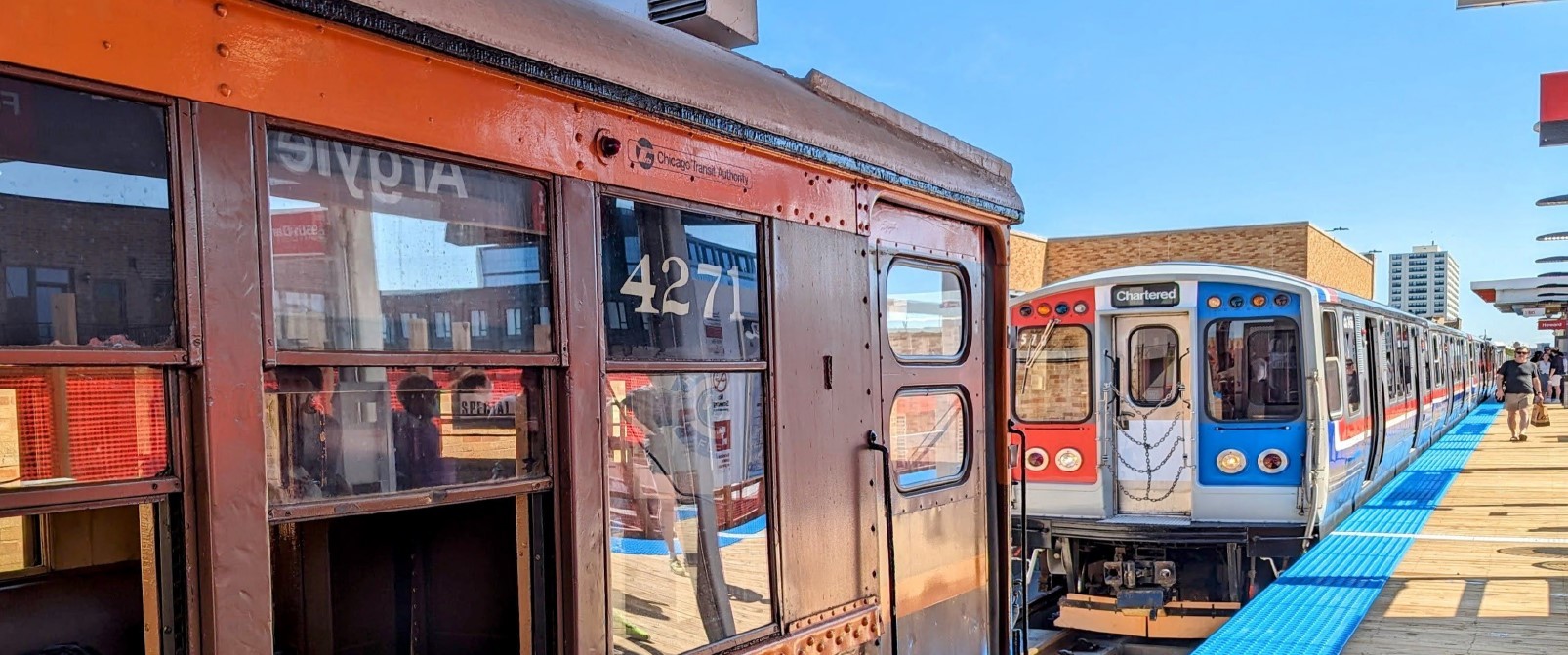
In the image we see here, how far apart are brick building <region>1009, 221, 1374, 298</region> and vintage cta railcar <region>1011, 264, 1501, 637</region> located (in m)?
15.6

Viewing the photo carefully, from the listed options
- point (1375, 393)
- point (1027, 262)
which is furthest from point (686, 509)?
point (1027, 262)

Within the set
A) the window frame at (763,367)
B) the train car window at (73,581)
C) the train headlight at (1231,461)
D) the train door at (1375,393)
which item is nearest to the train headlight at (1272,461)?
the train headlight at (1231,461)

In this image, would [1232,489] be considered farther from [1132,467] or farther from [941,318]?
[941,318]

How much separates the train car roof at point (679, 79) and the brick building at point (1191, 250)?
2140 cm

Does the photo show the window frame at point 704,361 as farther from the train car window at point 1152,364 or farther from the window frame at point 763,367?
the train car window at point 1152,364

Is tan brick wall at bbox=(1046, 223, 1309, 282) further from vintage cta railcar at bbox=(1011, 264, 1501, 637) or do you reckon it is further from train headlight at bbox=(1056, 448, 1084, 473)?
train headlight at bbox=(1056, 448, 1084, 473)

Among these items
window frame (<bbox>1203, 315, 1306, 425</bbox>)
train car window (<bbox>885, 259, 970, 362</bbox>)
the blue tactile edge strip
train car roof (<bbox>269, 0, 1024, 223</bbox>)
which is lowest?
the blue tactile edge strip

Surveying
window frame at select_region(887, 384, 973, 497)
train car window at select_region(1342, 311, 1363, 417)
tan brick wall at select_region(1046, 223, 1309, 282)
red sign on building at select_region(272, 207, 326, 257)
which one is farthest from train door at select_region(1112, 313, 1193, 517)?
tan brick wall at select_region(1046, 223, 1309, 282)

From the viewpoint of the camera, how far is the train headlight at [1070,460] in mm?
9047

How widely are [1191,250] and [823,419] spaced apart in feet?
82.3

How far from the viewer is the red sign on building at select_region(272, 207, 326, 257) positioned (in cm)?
175

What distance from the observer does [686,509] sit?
264 centimetres

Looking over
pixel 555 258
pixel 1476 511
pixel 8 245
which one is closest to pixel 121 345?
pixel 8 245

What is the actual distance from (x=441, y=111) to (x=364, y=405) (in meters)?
0.58
